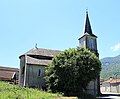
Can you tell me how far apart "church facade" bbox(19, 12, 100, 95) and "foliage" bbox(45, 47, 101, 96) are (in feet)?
19.3

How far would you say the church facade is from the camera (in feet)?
147

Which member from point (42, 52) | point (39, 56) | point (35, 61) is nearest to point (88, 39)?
point (42, 52)

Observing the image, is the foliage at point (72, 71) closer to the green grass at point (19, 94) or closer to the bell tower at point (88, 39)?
the green grass at point (19, 94)

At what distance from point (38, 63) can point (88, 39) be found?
13.8 metres

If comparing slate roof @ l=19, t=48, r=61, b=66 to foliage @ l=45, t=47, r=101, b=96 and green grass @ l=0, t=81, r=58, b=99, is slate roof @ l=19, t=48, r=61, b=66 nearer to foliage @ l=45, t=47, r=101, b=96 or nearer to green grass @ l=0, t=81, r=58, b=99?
foliage @ l=45, t=47, r=101, b=96

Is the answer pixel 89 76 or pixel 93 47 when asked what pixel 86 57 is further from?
pixel 93 47

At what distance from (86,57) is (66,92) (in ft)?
21.8

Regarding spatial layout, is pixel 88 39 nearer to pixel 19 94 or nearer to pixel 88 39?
pixel 88 39

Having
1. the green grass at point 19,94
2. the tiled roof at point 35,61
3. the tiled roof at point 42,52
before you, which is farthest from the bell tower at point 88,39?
the green grass at point 19,94

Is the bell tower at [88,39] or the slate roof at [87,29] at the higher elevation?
the slate roof at [87,29]

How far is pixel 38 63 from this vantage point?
45.7m

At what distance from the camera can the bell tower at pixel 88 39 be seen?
52.5 meters

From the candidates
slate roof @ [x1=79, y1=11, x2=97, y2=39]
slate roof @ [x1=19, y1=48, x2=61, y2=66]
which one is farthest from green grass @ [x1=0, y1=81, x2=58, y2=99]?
slate roof @ [x1=79, y1=11, x2=97, y2=39]

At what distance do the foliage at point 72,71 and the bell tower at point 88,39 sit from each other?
12.7 meters
